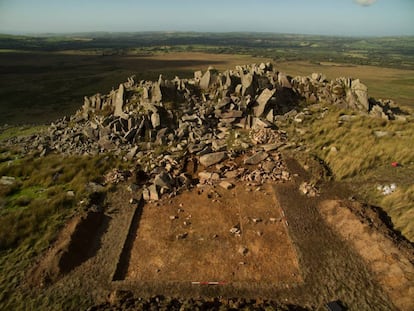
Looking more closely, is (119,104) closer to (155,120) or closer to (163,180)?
(155,120)

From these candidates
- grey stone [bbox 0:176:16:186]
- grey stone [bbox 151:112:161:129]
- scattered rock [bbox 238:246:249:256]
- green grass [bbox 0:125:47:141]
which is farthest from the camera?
green grass [bbox 0:125:47:141]

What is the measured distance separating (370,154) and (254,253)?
13.4 meters

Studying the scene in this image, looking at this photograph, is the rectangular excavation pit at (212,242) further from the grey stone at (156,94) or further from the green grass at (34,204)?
the grey stone at (156,94)

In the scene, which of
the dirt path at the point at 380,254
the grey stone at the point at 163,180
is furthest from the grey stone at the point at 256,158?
the dirt path at the point at 380,254

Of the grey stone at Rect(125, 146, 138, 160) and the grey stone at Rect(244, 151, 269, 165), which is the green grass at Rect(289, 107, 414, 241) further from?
the grey stone at Rect(125, 146, 138, 160)

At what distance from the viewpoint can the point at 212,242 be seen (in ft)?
50.8

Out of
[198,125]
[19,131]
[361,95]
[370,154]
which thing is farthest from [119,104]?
[361,95]

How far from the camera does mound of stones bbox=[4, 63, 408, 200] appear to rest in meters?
22.6

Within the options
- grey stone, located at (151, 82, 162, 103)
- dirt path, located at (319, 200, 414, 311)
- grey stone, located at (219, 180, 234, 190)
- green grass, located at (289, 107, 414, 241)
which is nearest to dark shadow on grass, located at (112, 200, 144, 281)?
grey stone, located at (219, 180, 234, 190)

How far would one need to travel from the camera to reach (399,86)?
8638 cm

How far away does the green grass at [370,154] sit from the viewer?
663 inches

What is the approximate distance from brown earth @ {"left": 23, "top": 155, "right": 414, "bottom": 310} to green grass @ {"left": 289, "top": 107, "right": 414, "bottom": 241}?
1.31 metres

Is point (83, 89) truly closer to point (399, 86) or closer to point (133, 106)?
point (133, 106)

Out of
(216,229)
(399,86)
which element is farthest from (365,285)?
(399,86)
